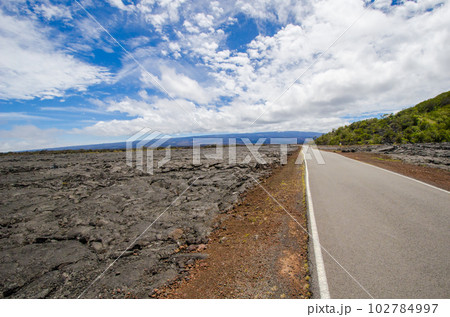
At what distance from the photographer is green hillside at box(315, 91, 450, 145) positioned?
33562mm

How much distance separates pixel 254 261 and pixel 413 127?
51172 mm

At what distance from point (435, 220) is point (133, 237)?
8.77 metres

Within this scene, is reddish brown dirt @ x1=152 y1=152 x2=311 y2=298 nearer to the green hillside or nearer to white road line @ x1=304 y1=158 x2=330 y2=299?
white road line @ x1=304 y1=158 x2=330 y2=299

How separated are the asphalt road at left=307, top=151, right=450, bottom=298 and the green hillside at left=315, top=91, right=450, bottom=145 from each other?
39228mm

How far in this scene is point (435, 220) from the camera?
505cm

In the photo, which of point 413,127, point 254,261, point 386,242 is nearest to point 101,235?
point 254,261

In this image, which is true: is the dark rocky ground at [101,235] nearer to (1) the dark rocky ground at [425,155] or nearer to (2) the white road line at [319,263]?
(2) the white road line at [319,263]

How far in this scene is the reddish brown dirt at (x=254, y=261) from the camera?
3.30 meters

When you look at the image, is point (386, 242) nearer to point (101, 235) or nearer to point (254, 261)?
point (254, 261)

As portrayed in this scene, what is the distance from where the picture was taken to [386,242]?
4.18 meters

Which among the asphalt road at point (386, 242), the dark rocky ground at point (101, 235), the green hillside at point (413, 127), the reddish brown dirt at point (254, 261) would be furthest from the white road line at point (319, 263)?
the green hillside at point (413, 127)
